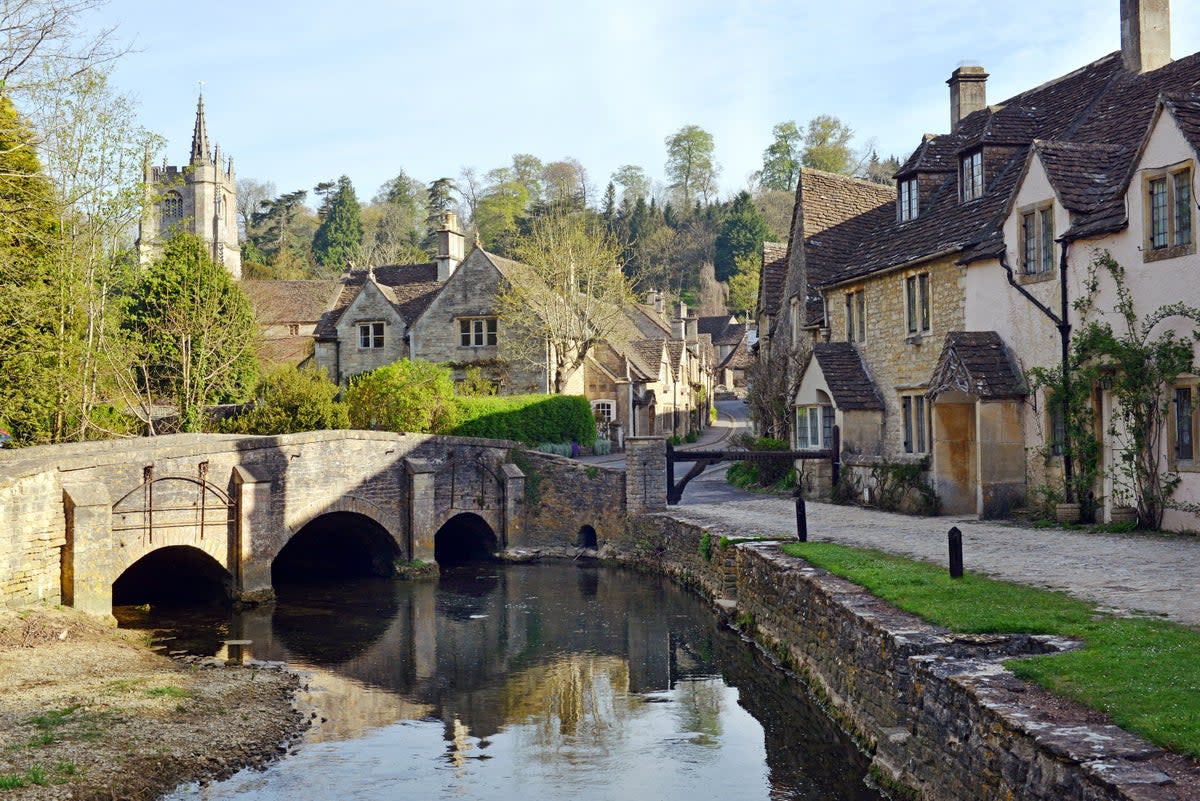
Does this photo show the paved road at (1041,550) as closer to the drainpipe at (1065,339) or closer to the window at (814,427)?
the drainpipe at (1065,339)

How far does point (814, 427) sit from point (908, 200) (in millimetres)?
6150

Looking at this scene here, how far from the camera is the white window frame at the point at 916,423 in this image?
23.5 metres

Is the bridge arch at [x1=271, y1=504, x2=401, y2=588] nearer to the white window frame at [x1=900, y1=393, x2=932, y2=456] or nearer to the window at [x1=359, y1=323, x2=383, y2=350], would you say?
the white window frame at [x1=900, y1=393, x2=932, y2=456]

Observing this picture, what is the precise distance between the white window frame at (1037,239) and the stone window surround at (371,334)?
31204mm

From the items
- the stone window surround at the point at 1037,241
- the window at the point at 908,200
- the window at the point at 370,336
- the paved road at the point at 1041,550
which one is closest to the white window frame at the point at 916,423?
the paved road at the point at 1041,550

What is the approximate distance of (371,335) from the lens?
152 ft

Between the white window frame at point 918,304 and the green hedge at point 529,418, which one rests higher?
the white window frame at point 918,304

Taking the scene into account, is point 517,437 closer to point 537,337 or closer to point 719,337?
point 537,337

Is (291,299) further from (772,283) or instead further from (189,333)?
(772,283)

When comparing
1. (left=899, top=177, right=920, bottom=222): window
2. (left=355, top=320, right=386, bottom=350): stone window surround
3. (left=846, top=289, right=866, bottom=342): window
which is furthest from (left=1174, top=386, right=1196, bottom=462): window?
(left=355, top=320, right=386, bottom=350): stone window surround

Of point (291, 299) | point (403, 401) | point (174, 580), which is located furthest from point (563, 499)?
point (291, 299)

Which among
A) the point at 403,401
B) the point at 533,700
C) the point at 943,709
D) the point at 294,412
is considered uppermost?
the point at 403,401

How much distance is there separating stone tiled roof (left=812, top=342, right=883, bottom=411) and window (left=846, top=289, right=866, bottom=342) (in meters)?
0.32

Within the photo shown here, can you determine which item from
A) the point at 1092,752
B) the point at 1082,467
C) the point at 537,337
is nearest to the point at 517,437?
the point at 537,337
